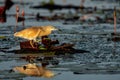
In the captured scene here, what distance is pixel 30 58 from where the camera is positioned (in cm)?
1191

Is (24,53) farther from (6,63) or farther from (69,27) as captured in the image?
(69,27)

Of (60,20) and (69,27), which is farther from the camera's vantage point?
(60,20)

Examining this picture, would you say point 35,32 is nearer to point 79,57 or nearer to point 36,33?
point 36,33

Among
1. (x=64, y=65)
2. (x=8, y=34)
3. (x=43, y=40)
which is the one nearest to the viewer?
(x=64, y=65)

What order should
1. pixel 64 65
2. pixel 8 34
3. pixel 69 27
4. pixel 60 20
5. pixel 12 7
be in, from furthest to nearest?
1. pixel 12 7
2. pixel 60 20
3. pixel 69 27
4. pixel 8 34
5. pixel 64 65

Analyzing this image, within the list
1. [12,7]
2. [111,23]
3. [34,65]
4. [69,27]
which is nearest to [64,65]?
[34,65]

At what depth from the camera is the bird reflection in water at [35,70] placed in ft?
33.1

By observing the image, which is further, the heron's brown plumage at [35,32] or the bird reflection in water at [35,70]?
the heron's brown plumage at [35,32]

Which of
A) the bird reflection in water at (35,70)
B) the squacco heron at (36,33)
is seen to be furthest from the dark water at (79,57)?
the squacco heron at (36,33)

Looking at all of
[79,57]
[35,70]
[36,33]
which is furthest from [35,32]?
[35,70]

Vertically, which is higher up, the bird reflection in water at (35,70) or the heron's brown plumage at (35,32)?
the heron's brown plumage at (35,32)

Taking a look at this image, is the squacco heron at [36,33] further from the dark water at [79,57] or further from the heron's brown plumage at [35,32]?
the dark water at [79,57]

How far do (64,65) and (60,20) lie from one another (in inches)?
447

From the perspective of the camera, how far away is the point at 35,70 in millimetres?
10492
